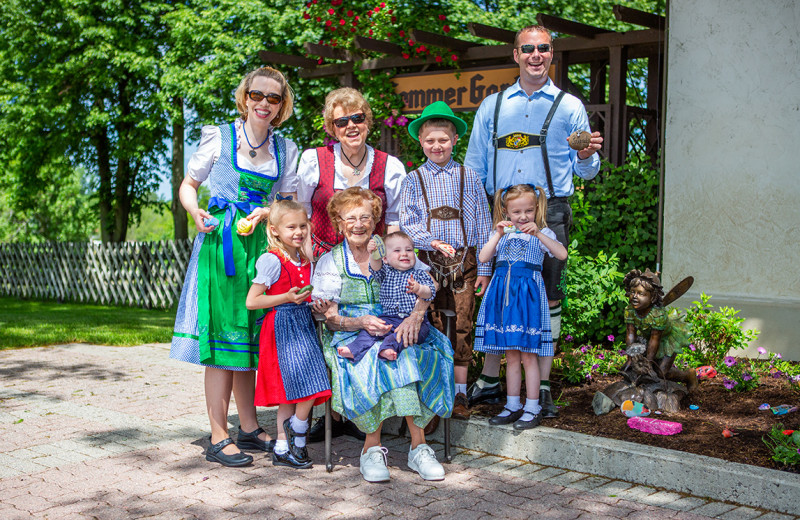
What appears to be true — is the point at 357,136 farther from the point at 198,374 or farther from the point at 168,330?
the point at 168,330

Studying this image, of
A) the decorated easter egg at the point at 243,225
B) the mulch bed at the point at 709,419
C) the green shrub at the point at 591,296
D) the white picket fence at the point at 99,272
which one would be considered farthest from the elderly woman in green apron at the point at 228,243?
the white picket fence at the point at 99,272

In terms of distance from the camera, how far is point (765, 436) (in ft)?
14.0

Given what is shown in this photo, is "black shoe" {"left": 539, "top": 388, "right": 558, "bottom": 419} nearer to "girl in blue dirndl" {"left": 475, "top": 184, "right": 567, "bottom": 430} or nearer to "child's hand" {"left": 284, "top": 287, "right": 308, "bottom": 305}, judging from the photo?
"girl in blue dirndl" {"left": 475, "top": 184, "right": 567, "bottom": 430}

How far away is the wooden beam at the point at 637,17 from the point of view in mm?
8102

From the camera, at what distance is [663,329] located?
194 inches

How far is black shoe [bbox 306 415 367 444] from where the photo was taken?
4949mm

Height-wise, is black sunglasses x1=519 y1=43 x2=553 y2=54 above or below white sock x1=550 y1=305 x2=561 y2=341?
above

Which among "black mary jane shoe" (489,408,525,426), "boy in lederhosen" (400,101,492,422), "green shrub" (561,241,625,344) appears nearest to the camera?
"black mary jane shoe" (489,408,525,426)

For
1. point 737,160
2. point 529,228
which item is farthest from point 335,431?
point 737,160

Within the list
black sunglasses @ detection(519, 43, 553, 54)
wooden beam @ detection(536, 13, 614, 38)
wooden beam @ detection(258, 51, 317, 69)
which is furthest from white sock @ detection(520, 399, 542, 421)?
wooden beam @ detection(258, 51, 317, 69)

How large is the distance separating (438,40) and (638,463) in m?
7.36

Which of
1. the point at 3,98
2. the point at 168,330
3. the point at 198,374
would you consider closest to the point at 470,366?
the point at 198,374

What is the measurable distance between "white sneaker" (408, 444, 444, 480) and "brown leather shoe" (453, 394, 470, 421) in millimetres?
502

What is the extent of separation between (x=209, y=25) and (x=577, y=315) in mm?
11137
